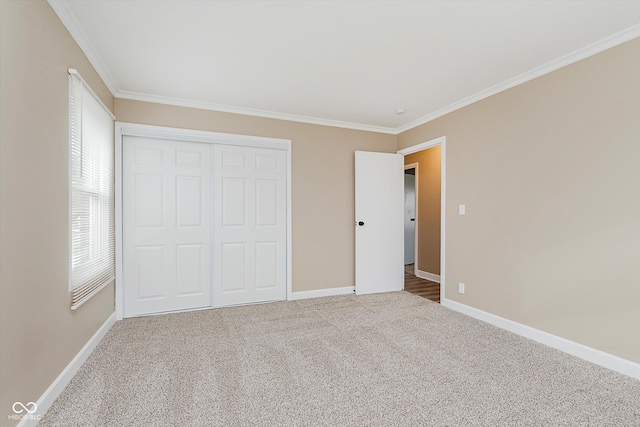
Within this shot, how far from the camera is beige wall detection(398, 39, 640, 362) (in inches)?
86.7

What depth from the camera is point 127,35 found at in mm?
2252

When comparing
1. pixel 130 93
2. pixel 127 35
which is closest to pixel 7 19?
pixel 127 35

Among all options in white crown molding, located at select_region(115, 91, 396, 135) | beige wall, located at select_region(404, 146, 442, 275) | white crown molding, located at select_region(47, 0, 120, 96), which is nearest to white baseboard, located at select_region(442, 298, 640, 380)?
beige wall, located at select_region(404, 146, 442, 275)

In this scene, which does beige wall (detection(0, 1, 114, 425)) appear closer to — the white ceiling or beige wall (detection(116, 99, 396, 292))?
the white ceiling

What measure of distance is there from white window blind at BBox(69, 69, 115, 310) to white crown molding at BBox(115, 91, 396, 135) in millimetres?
391

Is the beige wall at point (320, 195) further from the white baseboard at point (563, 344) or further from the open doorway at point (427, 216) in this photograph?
the white baseboard at point (563, 344)

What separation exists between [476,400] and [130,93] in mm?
4145

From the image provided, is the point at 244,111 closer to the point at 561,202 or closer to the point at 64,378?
the point at 64,378

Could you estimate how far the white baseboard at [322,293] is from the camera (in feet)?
13.4

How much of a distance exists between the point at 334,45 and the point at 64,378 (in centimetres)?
300

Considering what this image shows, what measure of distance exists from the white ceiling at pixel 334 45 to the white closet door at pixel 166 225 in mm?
637

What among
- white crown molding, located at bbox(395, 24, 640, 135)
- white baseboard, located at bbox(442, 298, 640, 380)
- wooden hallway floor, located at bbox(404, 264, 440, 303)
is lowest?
wooden hallway floor, located at bbox(404, 264, 440, 303)

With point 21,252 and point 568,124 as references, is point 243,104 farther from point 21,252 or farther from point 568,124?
point 568,124

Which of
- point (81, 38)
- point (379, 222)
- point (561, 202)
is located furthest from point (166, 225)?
point (561, 202)
